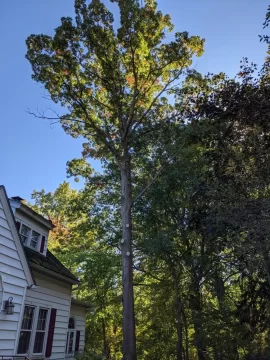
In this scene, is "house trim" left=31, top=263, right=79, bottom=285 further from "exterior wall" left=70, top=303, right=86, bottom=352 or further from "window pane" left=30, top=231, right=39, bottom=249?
"exterior wall" left=70, top=303, right=86, bottom=352

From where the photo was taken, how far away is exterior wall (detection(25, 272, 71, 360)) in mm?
8656

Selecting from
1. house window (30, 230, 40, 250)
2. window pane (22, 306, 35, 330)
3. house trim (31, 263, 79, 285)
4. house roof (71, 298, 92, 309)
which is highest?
house window (30, 230, 40, 250)

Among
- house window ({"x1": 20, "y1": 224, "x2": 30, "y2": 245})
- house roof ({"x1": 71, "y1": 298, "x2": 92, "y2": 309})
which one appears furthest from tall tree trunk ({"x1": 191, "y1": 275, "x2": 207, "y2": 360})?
house window ({"x1": 20, "y1": 224, "x2": 30, "y2": 245})

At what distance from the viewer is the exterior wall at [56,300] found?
28.4ft

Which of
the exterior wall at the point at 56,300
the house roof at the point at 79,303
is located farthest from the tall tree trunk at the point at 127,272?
the house roof at the point at 79,303

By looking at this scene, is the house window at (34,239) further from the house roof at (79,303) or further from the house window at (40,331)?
the house roof at (79,303)

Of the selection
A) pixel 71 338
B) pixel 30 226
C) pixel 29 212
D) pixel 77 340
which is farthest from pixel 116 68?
pixel 77 340

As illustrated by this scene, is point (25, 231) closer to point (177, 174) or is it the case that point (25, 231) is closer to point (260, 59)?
point (177, 174)

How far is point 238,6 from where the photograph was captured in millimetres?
10359

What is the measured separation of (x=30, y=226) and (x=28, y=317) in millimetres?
2818

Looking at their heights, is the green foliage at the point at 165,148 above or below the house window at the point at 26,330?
above

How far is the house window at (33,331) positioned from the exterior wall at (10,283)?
1.41 metres

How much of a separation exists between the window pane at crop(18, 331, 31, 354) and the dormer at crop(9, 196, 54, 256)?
260 cm

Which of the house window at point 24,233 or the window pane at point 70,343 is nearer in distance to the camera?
the house window at point 24,233
